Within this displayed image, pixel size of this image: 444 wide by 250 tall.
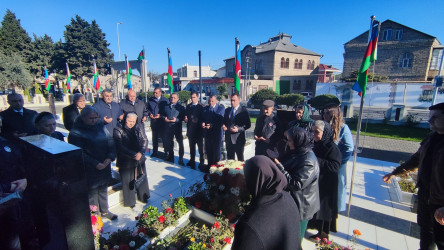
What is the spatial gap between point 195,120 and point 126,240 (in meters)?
3.53

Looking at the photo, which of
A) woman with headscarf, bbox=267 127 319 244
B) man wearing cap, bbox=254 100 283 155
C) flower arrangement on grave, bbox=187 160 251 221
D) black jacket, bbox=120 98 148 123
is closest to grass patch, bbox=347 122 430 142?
man wearing cap, bbox=254 100 283 155

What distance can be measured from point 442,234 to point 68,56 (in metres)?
40.9

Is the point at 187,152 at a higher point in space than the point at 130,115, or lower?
lower

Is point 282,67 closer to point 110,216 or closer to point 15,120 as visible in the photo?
point 15,120

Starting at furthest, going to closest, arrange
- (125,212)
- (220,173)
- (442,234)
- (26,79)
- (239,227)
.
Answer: (26,79)
(125,212)
(220,173)
(442,234)
(239,227)

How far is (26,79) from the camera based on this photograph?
27.1 m

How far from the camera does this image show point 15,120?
4.12 m

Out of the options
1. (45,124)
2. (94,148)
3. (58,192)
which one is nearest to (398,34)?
(94,148)

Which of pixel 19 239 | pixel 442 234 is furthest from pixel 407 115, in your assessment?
pixel 19 239

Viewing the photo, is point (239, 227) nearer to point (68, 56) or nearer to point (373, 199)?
point (373, 199)

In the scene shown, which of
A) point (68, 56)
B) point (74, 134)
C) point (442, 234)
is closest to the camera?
point (442, 234)

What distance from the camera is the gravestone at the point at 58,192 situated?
1.14 m

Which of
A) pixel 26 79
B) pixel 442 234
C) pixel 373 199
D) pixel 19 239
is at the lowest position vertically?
pixel 373 199

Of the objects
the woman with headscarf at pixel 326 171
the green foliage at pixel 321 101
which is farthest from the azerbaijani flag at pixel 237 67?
the green foliage at pixel 321 101
